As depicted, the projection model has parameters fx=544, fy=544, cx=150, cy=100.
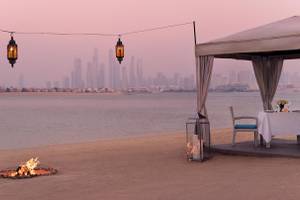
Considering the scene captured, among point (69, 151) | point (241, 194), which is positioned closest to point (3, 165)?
point (69, 151)

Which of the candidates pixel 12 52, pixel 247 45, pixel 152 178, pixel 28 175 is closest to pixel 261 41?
pixel 247 45

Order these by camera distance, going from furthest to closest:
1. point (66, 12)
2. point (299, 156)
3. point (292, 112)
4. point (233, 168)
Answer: point (66, 12), point (292, 112), point (299, 156), point (233, 168)

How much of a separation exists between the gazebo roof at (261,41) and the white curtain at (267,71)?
148cm

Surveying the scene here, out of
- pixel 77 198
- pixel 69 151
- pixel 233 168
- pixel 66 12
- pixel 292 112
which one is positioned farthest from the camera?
pixel 66 12

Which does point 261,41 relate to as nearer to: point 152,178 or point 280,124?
point 280,124

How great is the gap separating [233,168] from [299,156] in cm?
138

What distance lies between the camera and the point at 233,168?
7.54m

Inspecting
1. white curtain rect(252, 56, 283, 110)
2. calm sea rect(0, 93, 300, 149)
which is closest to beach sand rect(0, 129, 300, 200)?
white curtain rect(252, 56, 283, 110)

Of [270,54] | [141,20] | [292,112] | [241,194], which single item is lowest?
[241,194]

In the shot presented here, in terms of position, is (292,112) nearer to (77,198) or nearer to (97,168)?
(97,168)

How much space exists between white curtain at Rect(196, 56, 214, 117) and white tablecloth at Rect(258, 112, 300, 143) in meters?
1.09

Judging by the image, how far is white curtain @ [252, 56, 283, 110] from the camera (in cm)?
1096

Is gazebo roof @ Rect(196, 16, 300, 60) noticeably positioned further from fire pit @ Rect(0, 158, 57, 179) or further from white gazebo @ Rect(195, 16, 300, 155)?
fire pit @ Rect(0, 158, 57, 179)

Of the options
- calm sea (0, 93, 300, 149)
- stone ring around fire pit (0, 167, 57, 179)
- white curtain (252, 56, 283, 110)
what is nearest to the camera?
stone ring around fire pit (0, 167, 57, 179)
